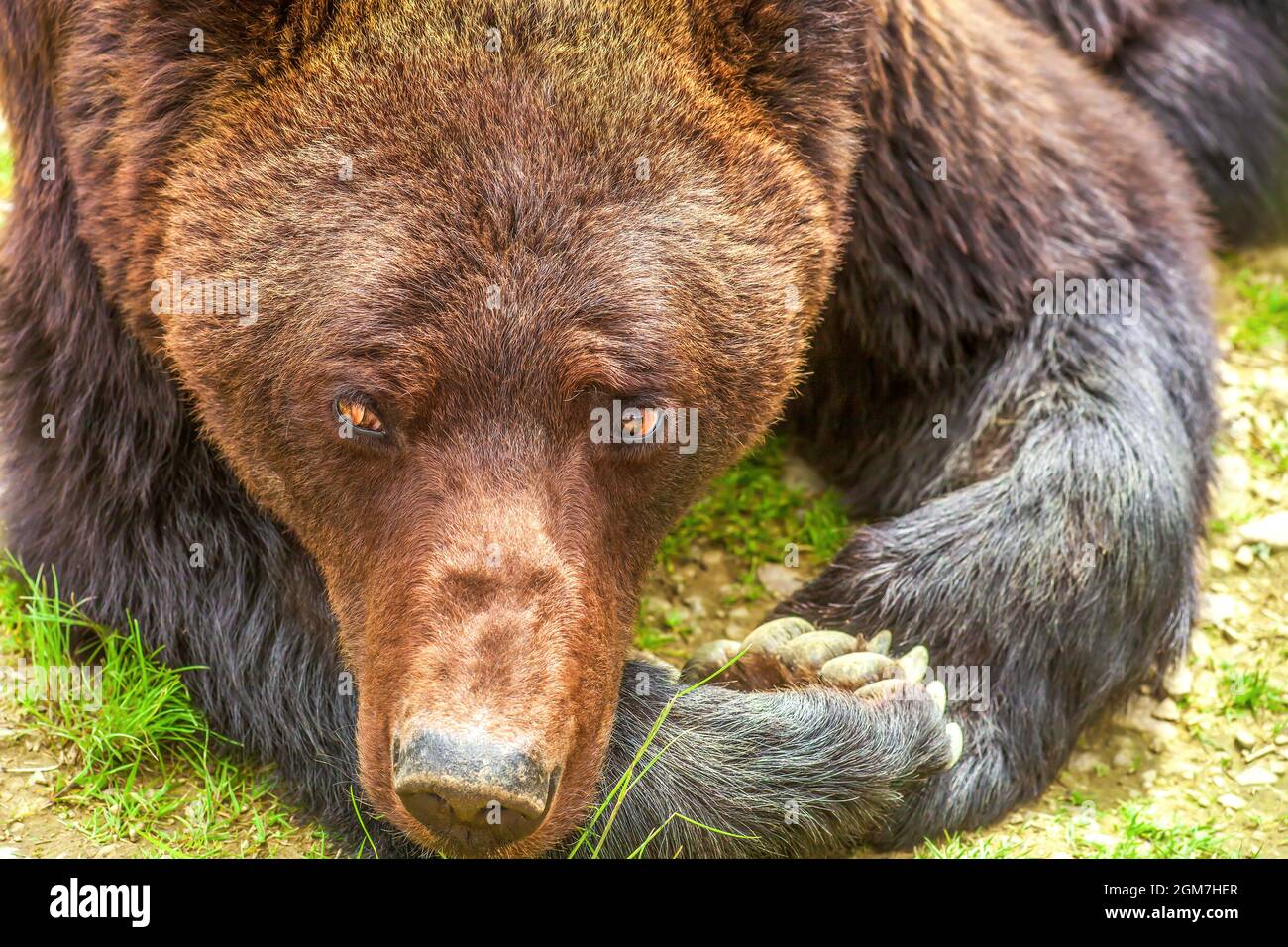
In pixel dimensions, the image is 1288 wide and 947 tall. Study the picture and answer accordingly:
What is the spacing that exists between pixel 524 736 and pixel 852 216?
7.71 feet

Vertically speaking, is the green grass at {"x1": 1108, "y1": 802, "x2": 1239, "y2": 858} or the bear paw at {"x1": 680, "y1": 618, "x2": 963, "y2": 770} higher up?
the bear paw at {"x1": 680, "y1": 618, "x2": 963, "y2": 770}

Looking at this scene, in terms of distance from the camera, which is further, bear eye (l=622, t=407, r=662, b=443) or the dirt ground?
the dirt ground

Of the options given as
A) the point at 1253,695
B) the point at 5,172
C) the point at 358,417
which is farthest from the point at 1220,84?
the point at 5,172

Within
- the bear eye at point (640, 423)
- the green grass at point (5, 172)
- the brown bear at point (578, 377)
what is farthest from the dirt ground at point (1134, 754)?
the green grass at point (5, 172)

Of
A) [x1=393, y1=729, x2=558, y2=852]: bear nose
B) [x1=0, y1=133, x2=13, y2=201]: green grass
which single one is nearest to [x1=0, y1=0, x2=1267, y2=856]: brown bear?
[x1=393, y1=729, x2=558, y2=852]: bear nose

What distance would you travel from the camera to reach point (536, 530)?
3.79 metres

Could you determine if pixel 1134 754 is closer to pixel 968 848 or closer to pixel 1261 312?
pixel 968 848

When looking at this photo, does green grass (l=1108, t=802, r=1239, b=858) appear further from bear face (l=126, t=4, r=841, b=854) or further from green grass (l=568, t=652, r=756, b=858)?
bear face (l=126, t=4, r=841, b=854)

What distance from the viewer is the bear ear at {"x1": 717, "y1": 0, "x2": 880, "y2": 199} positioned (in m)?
4.16

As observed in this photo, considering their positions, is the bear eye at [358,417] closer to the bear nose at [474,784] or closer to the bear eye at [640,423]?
the bear eye at [640,423]

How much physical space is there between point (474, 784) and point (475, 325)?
3.47ft

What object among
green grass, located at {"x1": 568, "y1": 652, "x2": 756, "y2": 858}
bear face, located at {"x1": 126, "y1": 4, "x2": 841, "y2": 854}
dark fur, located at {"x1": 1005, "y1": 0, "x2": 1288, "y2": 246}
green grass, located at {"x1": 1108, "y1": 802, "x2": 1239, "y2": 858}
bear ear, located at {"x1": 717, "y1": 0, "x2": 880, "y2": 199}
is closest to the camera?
bear face, located at {"x1": 126, "y1": 4, "x2": 841, "y2": 854}

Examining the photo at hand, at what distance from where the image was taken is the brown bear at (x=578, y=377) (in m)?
3.78

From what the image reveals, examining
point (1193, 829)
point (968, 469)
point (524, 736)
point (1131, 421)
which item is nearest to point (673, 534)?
point (968, 469)
